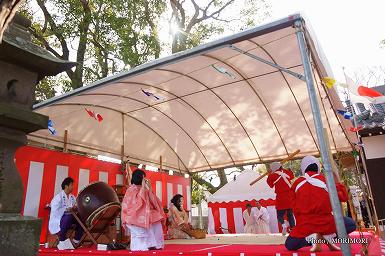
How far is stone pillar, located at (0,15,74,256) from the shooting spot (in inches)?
149

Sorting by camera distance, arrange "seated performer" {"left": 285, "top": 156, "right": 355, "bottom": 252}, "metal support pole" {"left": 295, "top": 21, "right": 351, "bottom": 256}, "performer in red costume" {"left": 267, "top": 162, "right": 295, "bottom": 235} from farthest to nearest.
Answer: "performer in red costume" {"left": 267, "top": 162, "right": 295, "bottom": 235} < "seated performer" {"left": 285, "top": 156, "right": 355, "bottom": 252} < "metal support pole" {"left": 295, "top": 21, "right": 351, "bottom": 256}

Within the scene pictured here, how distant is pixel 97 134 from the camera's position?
350 inches

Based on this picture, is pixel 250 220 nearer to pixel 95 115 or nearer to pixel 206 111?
pixel 206 111

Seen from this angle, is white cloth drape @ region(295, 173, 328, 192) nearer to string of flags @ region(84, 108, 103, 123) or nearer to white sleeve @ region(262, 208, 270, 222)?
string of flags @ region(84, 108, 103, 123)

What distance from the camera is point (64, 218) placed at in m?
6.30

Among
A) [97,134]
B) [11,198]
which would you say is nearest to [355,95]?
[11,198]

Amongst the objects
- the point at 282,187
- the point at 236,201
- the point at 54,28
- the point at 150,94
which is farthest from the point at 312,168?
the point at 54,28

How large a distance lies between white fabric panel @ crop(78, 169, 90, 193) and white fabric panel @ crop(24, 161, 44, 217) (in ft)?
3.65

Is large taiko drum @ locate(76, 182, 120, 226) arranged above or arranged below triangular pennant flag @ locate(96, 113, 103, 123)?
below

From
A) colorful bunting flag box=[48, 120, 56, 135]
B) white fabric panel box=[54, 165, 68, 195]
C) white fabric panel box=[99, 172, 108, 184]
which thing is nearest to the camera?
colorful bunting flag box=[48, 120, 56, 135]

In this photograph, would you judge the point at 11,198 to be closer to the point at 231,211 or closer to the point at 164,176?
the point at 164,176

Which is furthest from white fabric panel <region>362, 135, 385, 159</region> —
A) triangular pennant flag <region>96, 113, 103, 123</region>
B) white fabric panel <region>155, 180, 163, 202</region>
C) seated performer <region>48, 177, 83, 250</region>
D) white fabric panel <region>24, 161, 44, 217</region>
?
white fabric panel <region>24, 161, 44, 217</region>

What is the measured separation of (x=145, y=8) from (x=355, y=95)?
10.2 metres

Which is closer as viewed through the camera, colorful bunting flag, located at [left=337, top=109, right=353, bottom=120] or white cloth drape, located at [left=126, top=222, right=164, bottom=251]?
white cloth drape, located at [left=126, top=222, right=164, bottom=251]
